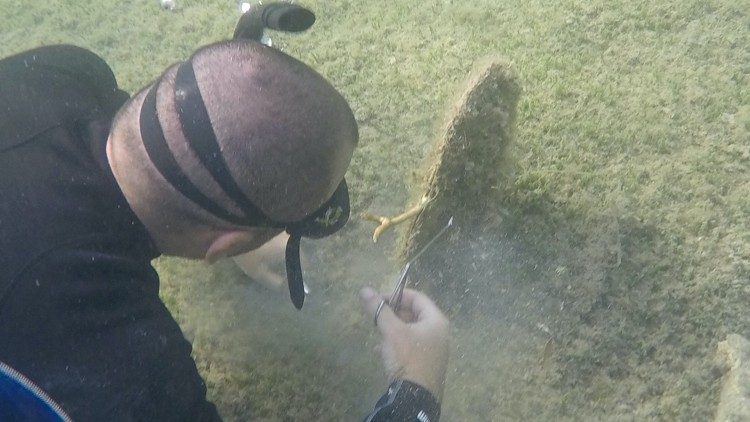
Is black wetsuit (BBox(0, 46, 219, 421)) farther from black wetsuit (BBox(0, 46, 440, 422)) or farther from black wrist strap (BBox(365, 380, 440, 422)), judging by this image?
black wrist strap (BBox(365, 380, 440, 422))

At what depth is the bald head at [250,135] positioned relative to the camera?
128cm

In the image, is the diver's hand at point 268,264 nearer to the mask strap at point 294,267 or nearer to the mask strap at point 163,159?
the mask strap at point 294,267

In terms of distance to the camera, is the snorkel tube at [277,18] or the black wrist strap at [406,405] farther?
the snorkel tube at [277,18]

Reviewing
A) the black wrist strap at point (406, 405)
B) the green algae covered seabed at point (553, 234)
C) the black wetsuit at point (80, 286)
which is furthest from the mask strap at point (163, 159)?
the green algae covered seabed at point (553, 234)

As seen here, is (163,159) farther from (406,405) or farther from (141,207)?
(406,405)

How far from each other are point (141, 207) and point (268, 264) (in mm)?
918

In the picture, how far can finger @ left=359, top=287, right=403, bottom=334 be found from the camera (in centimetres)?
193

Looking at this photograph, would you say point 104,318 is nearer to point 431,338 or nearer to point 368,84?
point 431,338

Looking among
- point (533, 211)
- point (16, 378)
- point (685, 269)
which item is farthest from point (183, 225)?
point (685, 269)

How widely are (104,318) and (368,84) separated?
191 cm

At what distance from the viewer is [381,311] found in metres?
1.97

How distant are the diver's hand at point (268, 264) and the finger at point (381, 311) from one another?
425 millimetres

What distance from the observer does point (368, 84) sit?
2.89 meters

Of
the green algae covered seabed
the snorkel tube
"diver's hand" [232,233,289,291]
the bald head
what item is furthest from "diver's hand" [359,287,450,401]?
the snorkel tube
